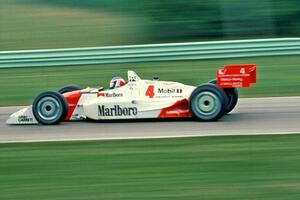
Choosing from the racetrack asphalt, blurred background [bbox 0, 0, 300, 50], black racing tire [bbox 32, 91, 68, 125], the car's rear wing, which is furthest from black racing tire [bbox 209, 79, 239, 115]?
blurred background [bbox 0, 0, 300, 50]

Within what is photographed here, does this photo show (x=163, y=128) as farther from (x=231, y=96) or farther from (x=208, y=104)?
(x=231, y=96)

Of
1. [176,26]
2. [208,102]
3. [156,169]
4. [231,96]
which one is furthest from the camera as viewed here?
[176,26]

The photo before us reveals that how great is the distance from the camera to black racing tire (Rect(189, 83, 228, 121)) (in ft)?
39.3

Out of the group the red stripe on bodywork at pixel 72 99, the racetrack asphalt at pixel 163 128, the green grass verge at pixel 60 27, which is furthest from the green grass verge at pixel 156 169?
the green grass verge at pixel 60 27

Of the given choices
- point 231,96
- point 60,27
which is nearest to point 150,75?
point 231,96

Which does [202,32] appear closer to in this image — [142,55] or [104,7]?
[142,55]

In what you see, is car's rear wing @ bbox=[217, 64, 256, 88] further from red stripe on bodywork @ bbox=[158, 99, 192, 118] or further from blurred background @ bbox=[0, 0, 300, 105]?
blurred background @ bbox=[0, 0, 300, 105]

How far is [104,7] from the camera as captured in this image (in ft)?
99.1

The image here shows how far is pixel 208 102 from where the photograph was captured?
39.5ft

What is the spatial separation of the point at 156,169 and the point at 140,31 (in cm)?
1636

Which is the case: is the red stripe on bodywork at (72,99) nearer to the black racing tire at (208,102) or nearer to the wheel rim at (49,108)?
the wheel rim at (49,108)

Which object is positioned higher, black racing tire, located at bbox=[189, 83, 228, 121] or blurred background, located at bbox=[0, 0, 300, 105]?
blurred background, located at bbox=[0, 0, 300, 105]

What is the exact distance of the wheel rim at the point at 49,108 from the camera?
12430 mm

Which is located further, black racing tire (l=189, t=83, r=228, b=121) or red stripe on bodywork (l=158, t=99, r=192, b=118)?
red stripe on bodywork (l=158, t=99, r=192, b=118)
